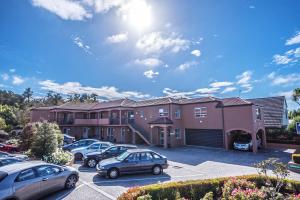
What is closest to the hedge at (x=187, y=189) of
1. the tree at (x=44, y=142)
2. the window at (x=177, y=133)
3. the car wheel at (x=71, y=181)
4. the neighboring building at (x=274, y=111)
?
the car wheel at (x=71, y=181)

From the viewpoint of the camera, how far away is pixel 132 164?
42.4 ft

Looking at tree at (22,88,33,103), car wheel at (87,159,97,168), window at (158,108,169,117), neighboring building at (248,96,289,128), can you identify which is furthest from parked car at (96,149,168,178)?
tree at (22,88,33,103)

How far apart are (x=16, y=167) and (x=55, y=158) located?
19.2ft

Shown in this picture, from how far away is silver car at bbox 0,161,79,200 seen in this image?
7400 millimetres

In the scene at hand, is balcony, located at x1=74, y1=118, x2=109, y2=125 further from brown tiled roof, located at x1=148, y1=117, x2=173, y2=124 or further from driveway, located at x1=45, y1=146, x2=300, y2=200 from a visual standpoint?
driveway, located at x1=45, y1=146, x2=300, y2=200

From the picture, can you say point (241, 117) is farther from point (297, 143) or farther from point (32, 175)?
point (32, 175)

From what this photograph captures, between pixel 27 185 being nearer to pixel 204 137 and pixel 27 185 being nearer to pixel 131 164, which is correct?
pixel 131 164

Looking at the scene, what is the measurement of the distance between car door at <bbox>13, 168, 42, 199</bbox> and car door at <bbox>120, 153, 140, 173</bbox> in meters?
5.10

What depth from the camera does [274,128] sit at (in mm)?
29781

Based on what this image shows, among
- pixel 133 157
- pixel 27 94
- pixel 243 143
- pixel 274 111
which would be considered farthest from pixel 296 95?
pixel 27 94

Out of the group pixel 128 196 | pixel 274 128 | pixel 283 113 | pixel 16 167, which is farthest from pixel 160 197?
pixel 283 113

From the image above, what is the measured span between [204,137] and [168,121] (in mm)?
5023

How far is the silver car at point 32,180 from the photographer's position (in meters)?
7.40

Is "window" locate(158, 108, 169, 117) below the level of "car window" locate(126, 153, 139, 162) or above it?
above
